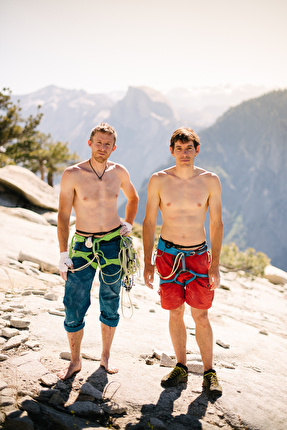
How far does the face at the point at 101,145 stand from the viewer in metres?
3.53

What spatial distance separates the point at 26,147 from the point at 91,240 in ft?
77.2

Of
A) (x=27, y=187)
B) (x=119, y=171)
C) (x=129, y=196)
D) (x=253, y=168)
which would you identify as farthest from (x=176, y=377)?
(x=253, y=168)

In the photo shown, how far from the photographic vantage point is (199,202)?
140 inches

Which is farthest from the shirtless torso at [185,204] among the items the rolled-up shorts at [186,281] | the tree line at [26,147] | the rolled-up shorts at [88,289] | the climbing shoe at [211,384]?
the tree line at [26,147]

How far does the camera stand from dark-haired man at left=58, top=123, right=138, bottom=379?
135 inches

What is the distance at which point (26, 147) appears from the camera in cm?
2477

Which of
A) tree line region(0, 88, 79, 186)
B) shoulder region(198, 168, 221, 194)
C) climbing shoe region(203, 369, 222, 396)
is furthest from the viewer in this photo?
tree line region(0, 88, 79, 186)

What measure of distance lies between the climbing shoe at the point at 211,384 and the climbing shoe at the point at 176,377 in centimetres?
23

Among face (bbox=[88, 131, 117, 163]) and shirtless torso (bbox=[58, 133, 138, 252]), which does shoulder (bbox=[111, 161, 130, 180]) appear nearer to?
shirtless torso (bbox=[58, 133, 138, 252])

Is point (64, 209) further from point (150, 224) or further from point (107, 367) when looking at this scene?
point (107, 367)

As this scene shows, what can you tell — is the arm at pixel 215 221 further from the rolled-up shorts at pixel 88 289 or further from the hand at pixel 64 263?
the hand at pixel 64 263

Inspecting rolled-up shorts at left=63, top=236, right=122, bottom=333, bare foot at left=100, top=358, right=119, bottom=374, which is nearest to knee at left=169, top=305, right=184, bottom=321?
rolled-up shorts at left=63, top=236, right=122, bottom=333

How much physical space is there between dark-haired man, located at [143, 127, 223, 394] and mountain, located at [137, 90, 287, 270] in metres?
126

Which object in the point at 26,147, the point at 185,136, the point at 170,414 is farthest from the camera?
the point at 26,147
